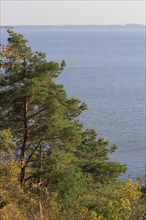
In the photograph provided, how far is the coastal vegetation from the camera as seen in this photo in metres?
12.1

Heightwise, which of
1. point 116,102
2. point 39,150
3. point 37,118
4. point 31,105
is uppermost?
point 116,102

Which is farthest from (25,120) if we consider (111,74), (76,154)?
(111,74)

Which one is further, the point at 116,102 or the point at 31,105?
the point at 116,102

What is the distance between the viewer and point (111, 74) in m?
88.4

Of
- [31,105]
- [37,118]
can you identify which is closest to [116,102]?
[31,105]

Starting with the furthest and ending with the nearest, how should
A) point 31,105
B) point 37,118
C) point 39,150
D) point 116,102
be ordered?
point 116,102 → point 39,150 → point 31,105 → point 37,118

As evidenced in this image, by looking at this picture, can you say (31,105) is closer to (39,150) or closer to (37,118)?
(37,118)

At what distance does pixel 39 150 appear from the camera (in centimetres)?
1773

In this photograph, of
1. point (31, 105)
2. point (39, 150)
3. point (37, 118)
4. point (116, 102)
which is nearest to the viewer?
point (37, 118)

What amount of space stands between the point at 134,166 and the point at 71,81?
39.4 metres

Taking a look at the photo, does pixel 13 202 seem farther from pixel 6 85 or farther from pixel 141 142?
pixel 141 142

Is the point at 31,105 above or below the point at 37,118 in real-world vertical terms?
above

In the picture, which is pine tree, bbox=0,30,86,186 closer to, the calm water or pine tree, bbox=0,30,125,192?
pine tree, bbox=0,30,125,192

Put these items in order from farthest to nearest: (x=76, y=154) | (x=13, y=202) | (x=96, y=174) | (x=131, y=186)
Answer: (x=76, y=154), (x=96, y=174), (x=13, y=202), (x=131, y=186)
